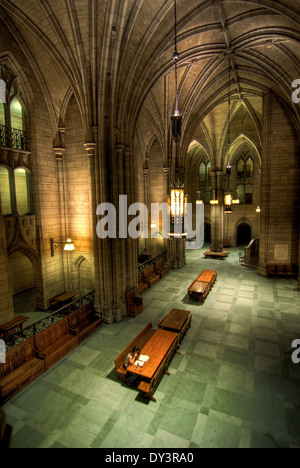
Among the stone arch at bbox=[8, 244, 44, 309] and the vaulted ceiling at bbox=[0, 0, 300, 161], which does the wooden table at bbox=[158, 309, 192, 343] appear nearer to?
the stone arch at bbox=[8, 244, 44, 309]

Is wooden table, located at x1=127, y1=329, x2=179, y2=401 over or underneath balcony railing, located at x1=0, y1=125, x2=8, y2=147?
underneath

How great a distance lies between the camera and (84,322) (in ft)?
32.1

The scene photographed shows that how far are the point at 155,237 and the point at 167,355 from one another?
15.3m

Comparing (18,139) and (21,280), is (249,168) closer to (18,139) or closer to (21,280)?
(18,139)

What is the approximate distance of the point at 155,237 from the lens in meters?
22.1

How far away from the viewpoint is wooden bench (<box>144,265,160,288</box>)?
47.6 feet

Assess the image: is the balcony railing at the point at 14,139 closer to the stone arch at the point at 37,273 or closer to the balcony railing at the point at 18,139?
the balcony railing at the point at 18,139

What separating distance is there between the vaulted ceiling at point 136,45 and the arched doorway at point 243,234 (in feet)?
53.1

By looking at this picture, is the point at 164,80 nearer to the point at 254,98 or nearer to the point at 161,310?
the point at 254,98

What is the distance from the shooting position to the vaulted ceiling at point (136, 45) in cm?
819

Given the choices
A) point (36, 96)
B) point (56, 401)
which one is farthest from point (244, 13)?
point (56, 401)

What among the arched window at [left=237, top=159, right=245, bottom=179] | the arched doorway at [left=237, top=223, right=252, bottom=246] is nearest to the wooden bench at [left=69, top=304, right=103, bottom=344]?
the arched doorway at [left=237, top=223, right=252, bottom=246]

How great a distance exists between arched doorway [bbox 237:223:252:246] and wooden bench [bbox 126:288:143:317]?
21264 mm

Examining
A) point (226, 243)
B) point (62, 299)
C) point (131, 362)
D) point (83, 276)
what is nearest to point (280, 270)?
point (226, 243)
